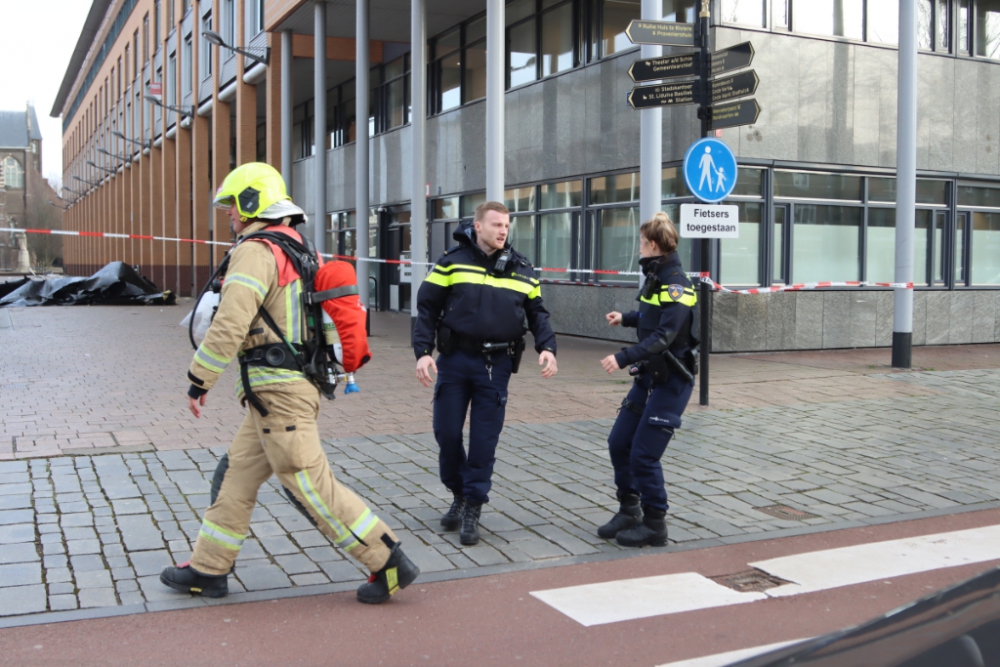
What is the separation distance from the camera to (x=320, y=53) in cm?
2098

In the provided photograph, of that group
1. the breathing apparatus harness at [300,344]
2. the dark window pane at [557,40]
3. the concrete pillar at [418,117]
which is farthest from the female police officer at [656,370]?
the dark window pane at [557,40]

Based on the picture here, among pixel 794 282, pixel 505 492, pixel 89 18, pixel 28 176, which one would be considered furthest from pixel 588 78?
pixel 28 176

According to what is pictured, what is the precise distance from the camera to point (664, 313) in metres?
5.10

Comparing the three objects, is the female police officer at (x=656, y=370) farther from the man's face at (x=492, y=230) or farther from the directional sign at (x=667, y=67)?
the directional sign at (x=667, y=67)

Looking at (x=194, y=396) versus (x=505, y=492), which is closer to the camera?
(x=194, y=396)

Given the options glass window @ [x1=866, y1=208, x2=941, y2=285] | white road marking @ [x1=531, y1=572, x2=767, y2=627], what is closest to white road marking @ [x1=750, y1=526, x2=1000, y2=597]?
white road marking @ [x1=531, y1=572, x2=767, y2=627]

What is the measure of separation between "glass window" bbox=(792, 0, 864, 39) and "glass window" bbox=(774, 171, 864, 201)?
2070 millimetres

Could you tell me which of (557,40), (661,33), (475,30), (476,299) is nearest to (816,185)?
(557,40)

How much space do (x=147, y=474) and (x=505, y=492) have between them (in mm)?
2289

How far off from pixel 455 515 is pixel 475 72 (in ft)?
52.3

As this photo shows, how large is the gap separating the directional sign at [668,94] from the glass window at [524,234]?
329 inches

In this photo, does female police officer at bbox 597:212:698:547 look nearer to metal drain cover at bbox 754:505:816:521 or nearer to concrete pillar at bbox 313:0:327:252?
metal drain cover at bbox 754:505:816:521

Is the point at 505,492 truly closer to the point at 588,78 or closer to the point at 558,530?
the point at 558,530

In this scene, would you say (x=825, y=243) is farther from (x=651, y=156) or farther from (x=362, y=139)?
(x=362, y=139)
